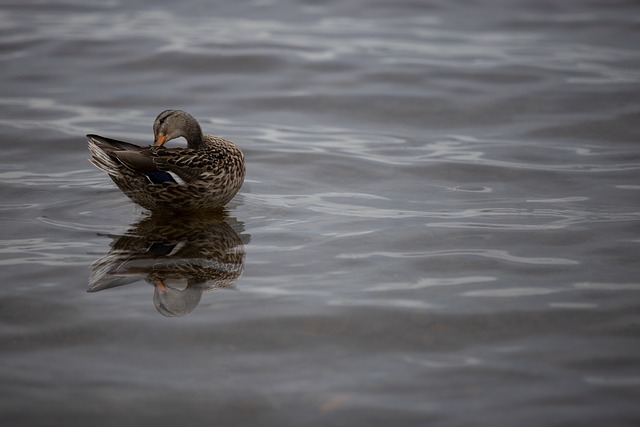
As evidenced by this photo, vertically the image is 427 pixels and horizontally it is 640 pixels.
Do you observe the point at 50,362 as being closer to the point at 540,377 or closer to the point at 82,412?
the point at 82,412

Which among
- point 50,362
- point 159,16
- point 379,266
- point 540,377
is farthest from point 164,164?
point 159,16

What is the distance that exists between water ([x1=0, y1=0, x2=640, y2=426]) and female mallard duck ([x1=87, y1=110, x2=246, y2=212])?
24 cm

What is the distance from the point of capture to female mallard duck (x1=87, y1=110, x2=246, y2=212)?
7.39m

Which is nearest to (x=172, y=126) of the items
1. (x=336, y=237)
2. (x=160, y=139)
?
(x=160, y=139)

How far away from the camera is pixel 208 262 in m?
6.75

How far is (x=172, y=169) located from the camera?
7.44m

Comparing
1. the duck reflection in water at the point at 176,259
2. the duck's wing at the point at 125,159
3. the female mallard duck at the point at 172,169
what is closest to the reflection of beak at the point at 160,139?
the female mallard duck at the point at 172,169

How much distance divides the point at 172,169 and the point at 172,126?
0.43m

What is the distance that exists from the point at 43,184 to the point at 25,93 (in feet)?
10.6

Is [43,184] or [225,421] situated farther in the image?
[43,184]

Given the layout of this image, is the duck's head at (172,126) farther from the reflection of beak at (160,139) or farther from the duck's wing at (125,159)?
the duck's wing at (125,159)

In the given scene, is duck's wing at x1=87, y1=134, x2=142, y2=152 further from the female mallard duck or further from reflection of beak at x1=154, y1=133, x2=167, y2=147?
reflection of beak at x1=154, y1=133, x2=167, y2=147

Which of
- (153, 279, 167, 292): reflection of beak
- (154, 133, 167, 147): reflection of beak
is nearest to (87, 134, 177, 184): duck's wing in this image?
(154, 133, 167, 147): reflection of beak

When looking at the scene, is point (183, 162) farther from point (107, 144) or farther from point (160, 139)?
point (107, 144)
